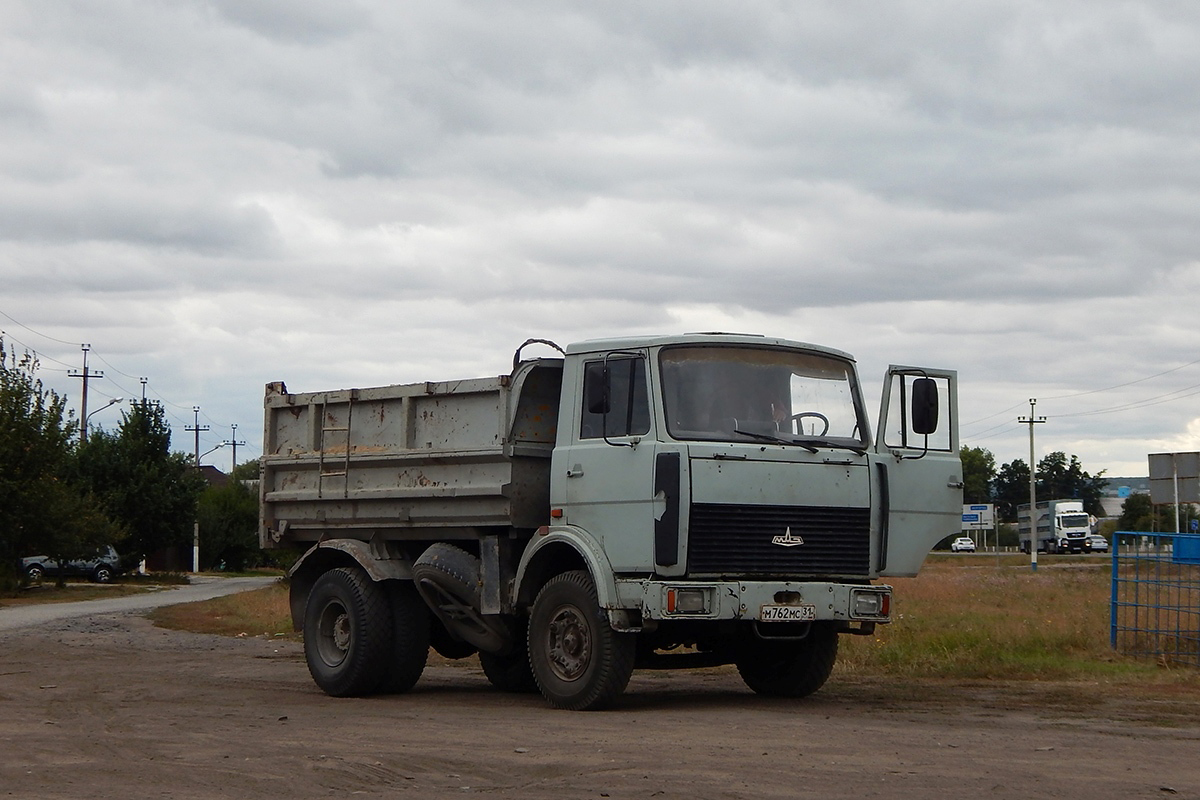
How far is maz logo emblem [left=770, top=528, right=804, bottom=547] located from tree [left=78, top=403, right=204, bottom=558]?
50426 millimetres

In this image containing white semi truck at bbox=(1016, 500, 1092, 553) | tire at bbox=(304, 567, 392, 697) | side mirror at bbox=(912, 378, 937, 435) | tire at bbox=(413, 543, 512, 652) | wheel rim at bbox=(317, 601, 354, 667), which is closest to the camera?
side mirror at bbox=(912, 378, 937, 435)

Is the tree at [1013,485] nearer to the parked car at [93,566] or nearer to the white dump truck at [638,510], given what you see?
the parked car at [93,566]

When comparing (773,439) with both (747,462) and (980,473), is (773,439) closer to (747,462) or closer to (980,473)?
(747,462)

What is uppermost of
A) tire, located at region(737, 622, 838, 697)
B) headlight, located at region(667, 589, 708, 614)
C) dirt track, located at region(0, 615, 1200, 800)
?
headlight, located at region(667, 589, 708, 614)

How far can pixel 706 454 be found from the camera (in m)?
10.4

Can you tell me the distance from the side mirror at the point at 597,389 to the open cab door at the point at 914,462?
2.15 metres

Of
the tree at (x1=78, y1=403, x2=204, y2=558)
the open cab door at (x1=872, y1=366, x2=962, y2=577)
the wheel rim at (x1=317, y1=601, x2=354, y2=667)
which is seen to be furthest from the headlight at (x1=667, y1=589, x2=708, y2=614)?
the tree at (x1=78, y1=403, x2=204, y2=558)

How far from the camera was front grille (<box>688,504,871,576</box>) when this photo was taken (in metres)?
10.4

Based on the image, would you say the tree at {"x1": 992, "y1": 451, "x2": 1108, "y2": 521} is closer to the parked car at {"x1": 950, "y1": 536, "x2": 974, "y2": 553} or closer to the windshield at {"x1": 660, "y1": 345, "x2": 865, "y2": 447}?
the parked car at {"x1": 950, "y1": 536, "x2": 974, "y2": 553}

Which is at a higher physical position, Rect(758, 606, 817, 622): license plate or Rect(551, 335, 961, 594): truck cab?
Rect(551, 335, 961, 594): truck cab

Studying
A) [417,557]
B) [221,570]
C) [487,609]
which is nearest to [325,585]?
[417,557]

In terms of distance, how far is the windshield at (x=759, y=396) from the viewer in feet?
Answer: 35.0

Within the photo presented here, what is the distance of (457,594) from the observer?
1230 centimetres

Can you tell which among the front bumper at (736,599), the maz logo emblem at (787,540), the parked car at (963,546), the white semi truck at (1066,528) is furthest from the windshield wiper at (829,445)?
the parked car at (963,546)
